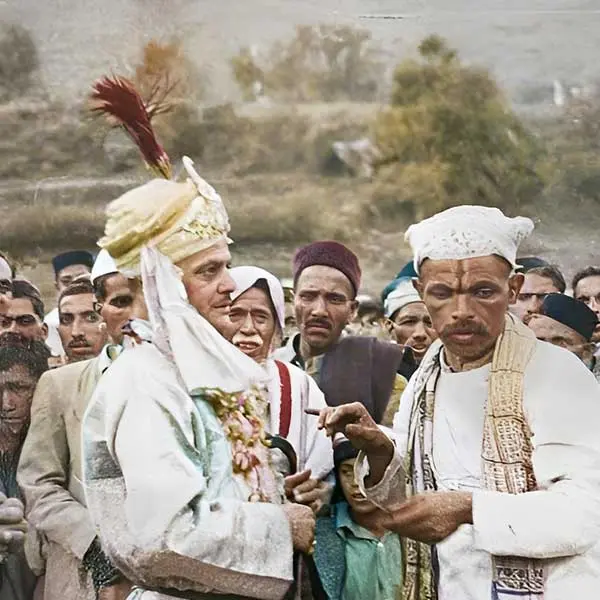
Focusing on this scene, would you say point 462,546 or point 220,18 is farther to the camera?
point 220,18

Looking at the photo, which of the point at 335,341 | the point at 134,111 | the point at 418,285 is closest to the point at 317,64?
the point at 134,111

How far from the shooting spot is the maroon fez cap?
197 inches

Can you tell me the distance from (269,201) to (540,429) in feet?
4.35

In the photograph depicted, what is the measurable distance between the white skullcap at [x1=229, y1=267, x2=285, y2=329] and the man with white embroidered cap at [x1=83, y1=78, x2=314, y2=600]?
7cm

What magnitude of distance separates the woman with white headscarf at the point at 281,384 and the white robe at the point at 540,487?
0.23m

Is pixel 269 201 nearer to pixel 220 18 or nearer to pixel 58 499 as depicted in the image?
pixel 220 18

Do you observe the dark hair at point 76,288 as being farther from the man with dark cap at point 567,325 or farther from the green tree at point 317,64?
the man with dark cap at point 567,325

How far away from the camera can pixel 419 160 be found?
5.08 meters

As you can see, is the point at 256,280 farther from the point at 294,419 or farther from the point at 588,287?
the point at 588,287

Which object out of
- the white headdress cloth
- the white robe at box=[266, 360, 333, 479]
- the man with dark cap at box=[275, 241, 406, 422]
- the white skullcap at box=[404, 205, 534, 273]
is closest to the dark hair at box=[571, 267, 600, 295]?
the white skullcap at box=[404, 205, 534, 273]

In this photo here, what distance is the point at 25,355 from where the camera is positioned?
5074 millimetres

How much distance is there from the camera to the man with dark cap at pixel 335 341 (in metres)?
4.93

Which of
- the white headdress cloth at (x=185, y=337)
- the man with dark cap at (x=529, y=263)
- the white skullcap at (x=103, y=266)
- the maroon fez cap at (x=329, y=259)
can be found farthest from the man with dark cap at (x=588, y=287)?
the white skullcap at (x=103, y=266)

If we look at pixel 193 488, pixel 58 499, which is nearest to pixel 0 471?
pixel 58 499
